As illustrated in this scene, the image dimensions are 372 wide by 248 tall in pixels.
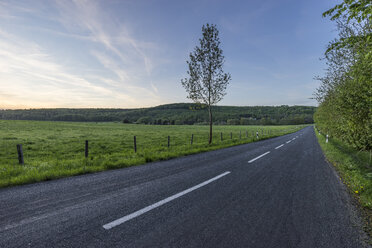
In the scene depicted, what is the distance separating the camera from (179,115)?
431 feet

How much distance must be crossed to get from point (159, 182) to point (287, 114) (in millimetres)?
173770

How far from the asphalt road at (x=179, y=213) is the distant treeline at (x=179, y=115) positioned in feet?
342

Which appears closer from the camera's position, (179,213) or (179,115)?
(179,213)

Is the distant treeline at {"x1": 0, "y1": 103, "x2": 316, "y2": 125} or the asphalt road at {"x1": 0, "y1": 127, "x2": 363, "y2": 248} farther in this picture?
the distant treeline at {"x1": 0, "y1": 103, "x2": 316, "y2": 125}

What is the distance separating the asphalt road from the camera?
2.72 meters

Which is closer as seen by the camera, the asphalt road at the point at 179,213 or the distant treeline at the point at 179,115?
the asphalt road at the point at 179,213

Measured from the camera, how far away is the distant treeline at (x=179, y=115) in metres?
117

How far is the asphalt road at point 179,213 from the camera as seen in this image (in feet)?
8.92

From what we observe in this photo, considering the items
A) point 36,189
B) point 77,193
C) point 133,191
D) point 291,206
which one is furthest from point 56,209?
point 291,206

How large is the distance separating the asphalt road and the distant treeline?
104149 millimetres

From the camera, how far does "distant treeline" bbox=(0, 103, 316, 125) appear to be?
117 metres

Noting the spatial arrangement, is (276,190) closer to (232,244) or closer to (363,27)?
(232,244)

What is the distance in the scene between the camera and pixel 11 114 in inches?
4712

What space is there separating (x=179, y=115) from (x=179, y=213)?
128222 millimetres
